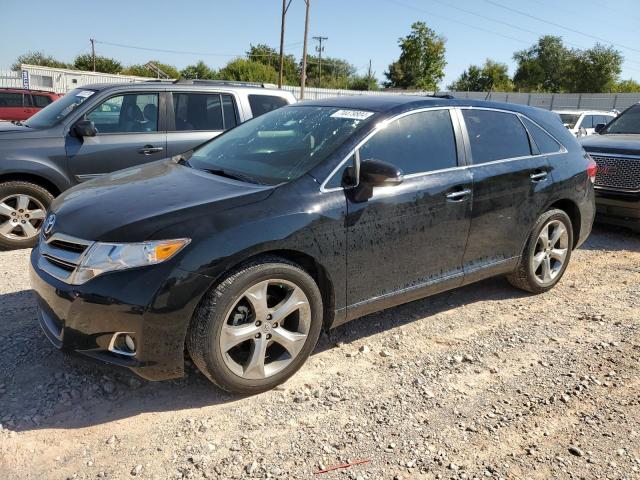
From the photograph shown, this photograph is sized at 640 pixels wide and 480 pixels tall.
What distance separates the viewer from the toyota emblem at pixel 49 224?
299 centimetres

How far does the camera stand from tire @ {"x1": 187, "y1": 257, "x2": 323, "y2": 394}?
2.68 m

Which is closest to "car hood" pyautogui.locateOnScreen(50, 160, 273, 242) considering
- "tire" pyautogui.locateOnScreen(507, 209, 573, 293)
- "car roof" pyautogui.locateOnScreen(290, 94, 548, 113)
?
"car roof" pyautogui.locateOnScreen(290, 94, 548, 113)

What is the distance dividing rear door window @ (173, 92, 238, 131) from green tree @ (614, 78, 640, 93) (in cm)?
6368

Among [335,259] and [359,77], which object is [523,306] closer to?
[335,259]

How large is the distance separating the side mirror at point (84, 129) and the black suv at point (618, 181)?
21.1 ft

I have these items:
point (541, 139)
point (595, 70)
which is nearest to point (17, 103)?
point (541, 139)

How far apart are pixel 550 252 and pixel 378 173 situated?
7.80 ft

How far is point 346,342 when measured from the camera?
3662 millimetres

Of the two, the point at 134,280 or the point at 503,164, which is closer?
the point at 134,280

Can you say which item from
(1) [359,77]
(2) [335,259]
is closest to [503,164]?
(2) [335,259]

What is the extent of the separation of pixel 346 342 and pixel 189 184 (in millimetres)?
1527

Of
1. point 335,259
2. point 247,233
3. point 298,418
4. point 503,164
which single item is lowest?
point 298,418

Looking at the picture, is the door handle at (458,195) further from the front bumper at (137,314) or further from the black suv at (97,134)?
the black suv at (97,134)

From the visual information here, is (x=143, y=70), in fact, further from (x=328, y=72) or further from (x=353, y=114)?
(x=353, y=114)
